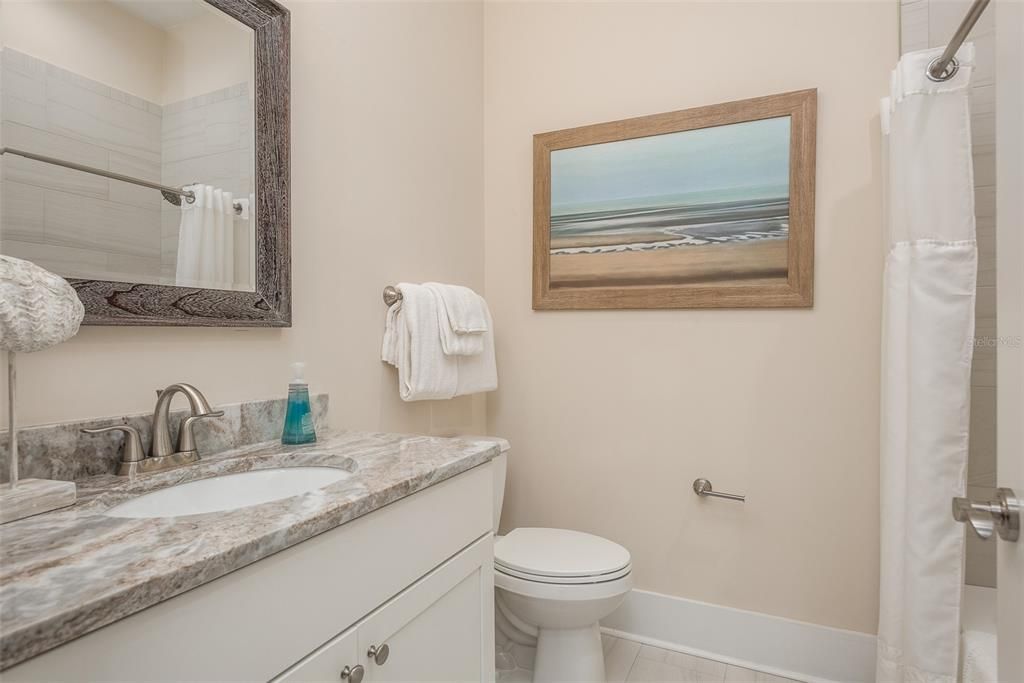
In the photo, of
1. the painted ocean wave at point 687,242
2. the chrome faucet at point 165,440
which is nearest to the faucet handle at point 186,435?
the chrome faucet at point 165,440

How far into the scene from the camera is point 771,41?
1.79 meters

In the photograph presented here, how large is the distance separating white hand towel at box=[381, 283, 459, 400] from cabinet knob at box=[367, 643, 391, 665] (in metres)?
0.83

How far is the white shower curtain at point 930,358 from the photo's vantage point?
4.36ft

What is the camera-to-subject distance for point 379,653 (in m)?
0.87

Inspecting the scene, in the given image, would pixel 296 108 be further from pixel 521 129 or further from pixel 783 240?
pixel 783 240

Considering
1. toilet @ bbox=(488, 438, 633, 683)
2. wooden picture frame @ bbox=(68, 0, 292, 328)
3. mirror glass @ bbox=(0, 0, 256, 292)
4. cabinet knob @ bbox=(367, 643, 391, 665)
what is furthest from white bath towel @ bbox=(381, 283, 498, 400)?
cabinet knob @ bbox=(367, 643, 391, 665)

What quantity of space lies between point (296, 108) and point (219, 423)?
0.78 meters

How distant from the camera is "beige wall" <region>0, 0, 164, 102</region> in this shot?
0.89 meters

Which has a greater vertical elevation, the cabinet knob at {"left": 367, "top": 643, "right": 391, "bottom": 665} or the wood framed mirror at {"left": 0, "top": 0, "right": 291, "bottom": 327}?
the wood framed mirror at {"left": 0, "top": 0, "right": 291, "bottom": 327}

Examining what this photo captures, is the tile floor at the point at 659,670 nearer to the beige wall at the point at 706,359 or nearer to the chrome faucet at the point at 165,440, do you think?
the beige wall at the point at 706,359

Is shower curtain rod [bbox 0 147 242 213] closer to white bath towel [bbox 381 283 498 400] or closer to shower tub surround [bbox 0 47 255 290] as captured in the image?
shower tub surround [bbox 0 47 255 290]

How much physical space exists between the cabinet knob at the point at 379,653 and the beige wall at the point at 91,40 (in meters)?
1.06

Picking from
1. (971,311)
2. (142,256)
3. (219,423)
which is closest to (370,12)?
(142,256)

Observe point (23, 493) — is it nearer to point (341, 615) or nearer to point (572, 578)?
point (341, 615)
